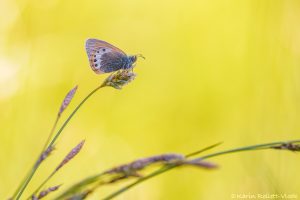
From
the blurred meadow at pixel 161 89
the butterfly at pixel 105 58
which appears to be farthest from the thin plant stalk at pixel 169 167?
the blurred meadow at pixel 161 89

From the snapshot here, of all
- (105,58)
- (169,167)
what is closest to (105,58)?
(105,58)

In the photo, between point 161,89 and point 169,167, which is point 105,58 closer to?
point 169,167

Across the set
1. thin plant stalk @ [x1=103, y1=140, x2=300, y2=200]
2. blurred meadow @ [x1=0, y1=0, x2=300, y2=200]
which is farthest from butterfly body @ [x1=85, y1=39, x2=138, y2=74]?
thin plant stalk @ [x1=103, y1=140, x2=300, y2=200]

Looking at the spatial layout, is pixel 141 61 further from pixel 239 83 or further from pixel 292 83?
pixel 292 83

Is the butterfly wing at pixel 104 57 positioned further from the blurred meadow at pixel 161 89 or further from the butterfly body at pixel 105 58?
the blurred meadow at pixel 161 89

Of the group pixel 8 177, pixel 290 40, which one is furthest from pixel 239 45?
pixel 8 177

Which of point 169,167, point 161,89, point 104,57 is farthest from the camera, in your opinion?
point 161,89
